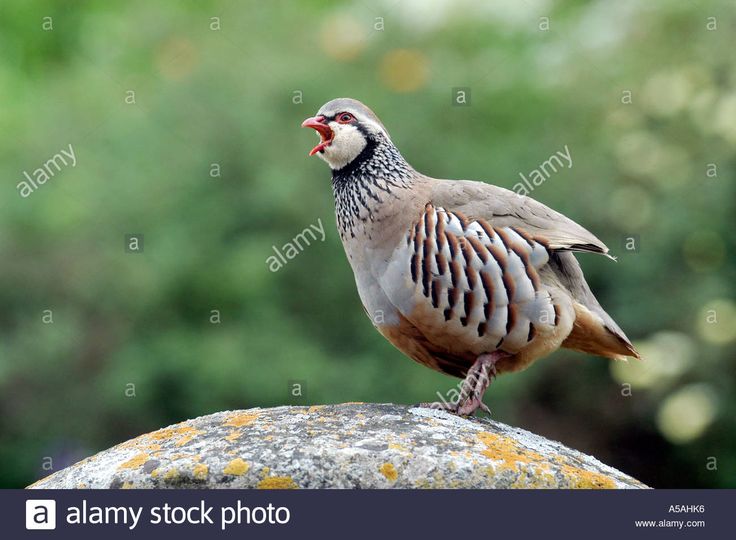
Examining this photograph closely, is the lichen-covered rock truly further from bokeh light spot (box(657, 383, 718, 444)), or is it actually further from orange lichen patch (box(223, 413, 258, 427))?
bokeh light spot (box(657, 383, 718, 444))

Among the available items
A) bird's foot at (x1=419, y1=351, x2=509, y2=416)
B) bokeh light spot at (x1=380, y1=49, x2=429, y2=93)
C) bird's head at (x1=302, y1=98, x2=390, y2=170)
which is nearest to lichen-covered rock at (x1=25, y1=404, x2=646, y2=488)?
bird's foot at (x1=419, y1=351, x2=509, y2=416)

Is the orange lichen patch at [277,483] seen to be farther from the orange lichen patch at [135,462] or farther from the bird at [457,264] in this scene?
the bird at [457,264]

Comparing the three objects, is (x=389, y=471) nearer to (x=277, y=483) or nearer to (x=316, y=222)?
(x=277, y=483)

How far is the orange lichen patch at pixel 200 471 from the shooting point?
376cm

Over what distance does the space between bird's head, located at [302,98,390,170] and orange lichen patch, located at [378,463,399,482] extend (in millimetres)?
1808

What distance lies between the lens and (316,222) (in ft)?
26.3

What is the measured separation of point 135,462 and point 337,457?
77 cm

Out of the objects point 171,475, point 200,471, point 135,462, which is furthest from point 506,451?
point 135,462

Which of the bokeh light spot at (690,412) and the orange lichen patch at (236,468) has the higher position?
the orange lichen patch at (236,468)

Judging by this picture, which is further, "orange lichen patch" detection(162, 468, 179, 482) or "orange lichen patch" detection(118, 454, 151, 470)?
"orange lichen patch" detection(118, 454, 151, 470)

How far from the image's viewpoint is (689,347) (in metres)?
7.47

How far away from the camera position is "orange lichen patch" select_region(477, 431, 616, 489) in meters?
3.87

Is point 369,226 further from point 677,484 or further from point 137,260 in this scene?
point 677,484

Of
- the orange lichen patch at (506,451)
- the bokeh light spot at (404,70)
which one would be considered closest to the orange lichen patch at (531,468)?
the orange lichen patch at (506,451)
